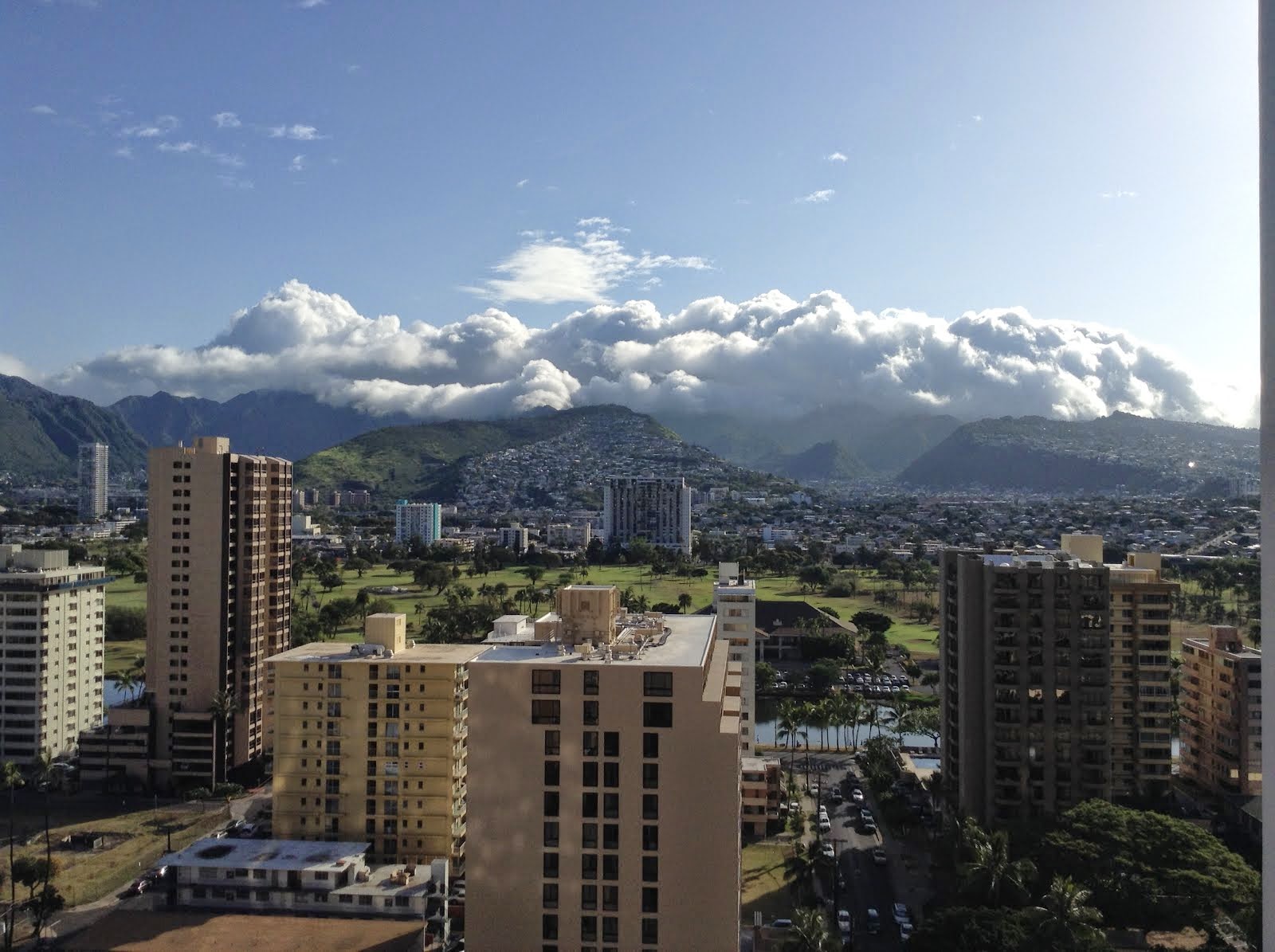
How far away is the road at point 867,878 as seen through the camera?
22375mm

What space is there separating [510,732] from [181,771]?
25106 mm

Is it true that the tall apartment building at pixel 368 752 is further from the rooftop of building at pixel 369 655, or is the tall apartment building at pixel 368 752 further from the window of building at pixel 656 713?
the window of building at pixel 656 713

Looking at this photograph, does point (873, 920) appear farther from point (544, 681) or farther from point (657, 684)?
point (544, 681)

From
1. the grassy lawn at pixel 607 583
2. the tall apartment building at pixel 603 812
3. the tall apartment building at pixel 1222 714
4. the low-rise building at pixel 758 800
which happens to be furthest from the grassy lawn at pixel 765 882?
the grassy lawn at pixel 607 583

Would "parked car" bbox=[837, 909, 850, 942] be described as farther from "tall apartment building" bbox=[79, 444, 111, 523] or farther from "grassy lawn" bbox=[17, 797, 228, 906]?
"tall apartment building" bbox=[79, 444, 111, 523]

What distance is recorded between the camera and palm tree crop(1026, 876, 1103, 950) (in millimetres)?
17656

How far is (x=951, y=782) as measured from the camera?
2864 cm

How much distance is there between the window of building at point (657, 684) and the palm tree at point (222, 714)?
2496cm

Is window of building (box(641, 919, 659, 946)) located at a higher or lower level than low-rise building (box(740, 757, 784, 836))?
higher

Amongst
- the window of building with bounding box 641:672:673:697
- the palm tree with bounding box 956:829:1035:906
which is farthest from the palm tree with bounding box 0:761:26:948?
the palm tree with bounding box 956:829:1035:906

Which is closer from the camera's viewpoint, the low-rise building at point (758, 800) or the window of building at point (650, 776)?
the window of building at point (650, 776)

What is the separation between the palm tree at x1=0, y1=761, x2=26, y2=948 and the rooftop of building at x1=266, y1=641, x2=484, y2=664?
8328 millimetres

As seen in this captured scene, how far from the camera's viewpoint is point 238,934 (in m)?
19.6

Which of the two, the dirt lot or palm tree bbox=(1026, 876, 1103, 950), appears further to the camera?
the dirt lot
